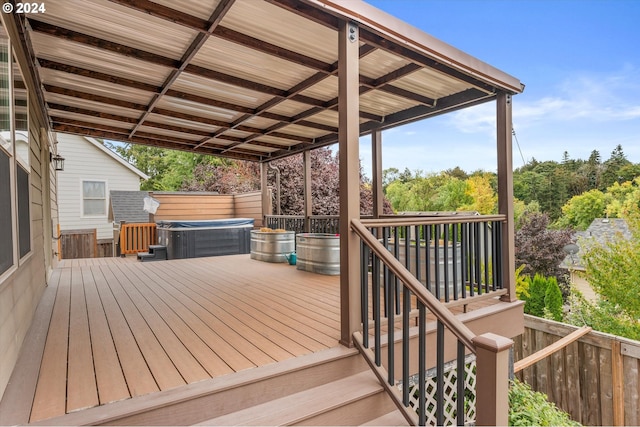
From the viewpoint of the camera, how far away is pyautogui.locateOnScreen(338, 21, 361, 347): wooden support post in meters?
2.47

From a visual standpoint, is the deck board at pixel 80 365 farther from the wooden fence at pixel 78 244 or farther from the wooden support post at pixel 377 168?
the wooden fence at pixel 78 244

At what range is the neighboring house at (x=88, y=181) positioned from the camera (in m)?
12.1

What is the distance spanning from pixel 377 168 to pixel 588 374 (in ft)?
15.5

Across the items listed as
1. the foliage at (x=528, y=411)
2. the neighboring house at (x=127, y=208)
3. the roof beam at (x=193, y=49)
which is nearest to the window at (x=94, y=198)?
the neighboring house at (x=127, y=208)

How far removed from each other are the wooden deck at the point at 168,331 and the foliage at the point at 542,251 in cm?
1102

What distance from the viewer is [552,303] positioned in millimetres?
7676

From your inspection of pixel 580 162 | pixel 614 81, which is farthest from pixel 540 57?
pixel 580 162

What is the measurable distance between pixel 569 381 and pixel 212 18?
7.24 m

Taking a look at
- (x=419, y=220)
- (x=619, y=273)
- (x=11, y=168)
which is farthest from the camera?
(x=619, y=273)

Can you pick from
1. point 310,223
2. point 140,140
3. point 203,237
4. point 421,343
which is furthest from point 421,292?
point 140,140

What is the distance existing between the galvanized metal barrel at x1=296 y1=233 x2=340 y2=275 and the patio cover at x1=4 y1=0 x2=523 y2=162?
1965 mm

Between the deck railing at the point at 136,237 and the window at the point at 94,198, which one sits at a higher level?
the window at the point at 94,198

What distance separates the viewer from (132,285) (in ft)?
15.1

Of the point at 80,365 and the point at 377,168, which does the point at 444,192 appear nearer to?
the point at 377,168
